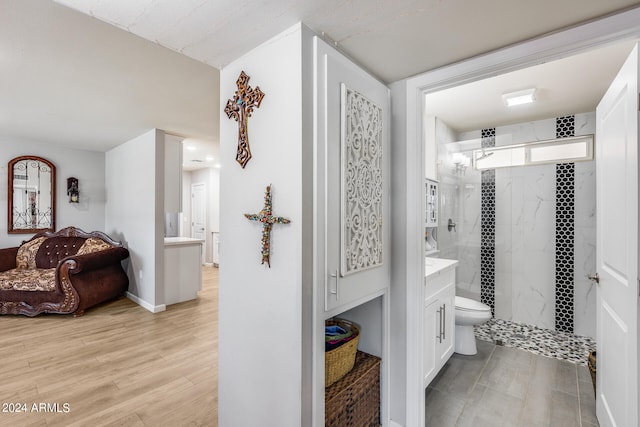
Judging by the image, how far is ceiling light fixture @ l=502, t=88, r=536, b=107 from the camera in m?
2.62

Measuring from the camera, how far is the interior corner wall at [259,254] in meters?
1.25

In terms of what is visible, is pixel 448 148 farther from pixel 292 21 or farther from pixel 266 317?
pixel 266 317

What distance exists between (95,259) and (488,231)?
16.1 feet

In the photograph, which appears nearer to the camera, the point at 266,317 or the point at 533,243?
the point at 266,317

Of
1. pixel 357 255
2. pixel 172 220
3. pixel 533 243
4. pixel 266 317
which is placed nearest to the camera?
pixel 266 317

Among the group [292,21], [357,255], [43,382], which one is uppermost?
[292,21]

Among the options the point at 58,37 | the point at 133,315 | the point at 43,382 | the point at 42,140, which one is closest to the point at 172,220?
the point at 42,140

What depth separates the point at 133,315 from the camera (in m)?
3.71

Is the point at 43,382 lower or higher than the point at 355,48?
lower

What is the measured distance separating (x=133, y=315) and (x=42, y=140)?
2.87 meters

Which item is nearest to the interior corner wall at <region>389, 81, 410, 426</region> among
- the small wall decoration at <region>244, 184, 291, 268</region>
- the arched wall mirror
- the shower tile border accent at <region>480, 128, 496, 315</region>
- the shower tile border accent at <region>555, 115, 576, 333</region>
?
the small wall decoration at <region>244, 184, 291, 268</region>

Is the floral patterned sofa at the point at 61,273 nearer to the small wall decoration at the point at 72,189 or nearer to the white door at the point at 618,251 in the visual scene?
the small wall decoration at the point at 72,189

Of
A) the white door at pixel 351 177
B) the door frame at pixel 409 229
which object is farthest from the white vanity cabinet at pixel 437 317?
the white door at pixel 351 177

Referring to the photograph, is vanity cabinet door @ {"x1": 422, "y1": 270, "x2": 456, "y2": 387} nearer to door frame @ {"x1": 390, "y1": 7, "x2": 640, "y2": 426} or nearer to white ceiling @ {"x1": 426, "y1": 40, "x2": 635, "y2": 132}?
door frame @ {"x1": 390, "y1": 7, "x2": 640, "y2": 426}
